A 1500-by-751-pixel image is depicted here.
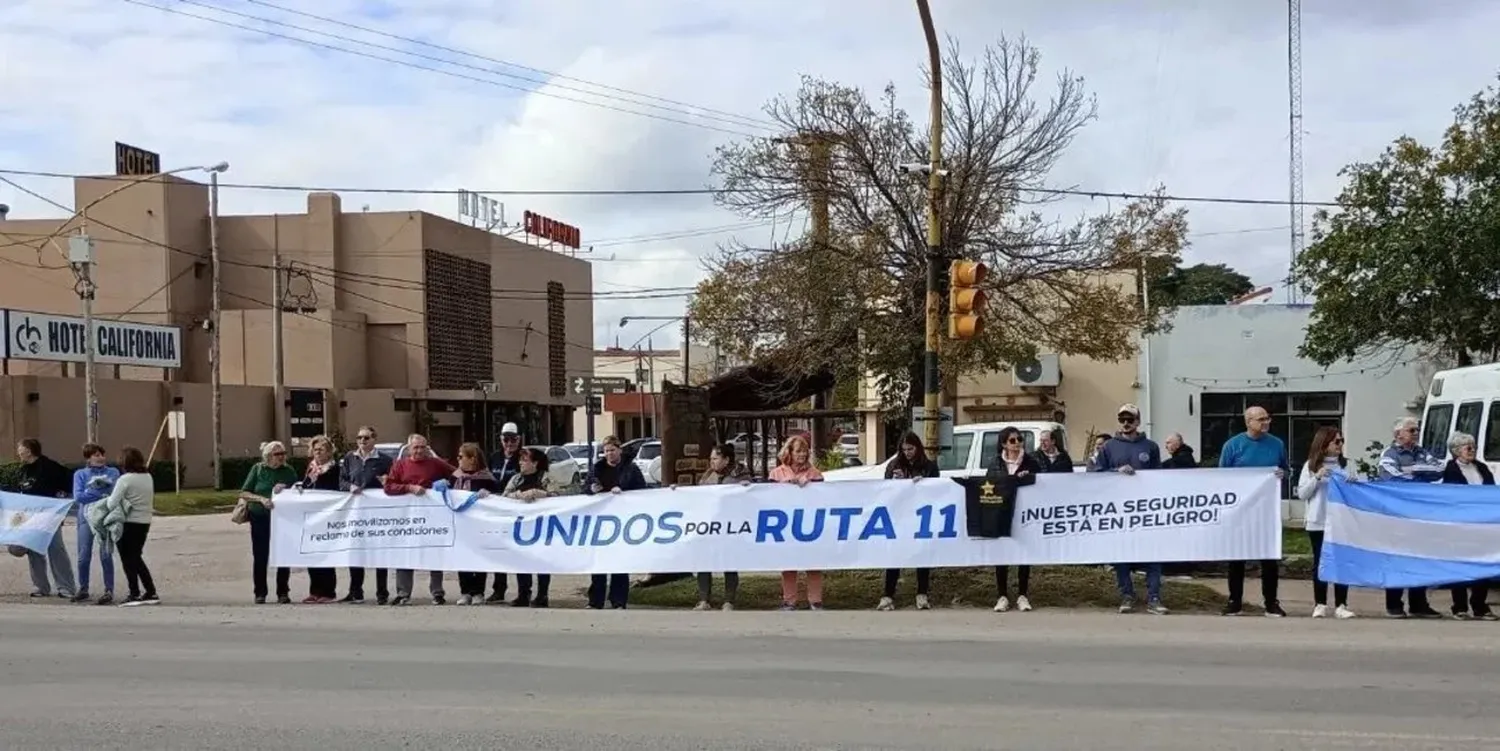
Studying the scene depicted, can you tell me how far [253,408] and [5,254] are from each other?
16.3 m

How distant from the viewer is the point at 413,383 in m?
57.0

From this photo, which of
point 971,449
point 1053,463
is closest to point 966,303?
point 1053,463

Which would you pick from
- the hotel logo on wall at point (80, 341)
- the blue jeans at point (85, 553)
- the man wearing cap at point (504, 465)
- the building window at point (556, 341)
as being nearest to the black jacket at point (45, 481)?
the blue jeans at point (85, 553)

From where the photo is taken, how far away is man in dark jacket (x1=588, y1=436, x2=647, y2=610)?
45.3 feet

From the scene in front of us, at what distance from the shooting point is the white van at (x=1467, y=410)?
50.0 feet

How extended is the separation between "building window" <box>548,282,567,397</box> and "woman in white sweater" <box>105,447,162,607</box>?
53.9 metres

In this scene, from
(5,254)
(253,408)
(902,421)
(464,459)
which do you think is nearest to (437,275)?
(253,408)

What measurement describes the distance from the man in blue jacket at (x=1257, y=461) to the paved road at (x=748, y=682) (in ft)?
1.91

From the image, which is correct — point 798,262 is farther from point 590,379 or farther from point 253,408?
point 253,408

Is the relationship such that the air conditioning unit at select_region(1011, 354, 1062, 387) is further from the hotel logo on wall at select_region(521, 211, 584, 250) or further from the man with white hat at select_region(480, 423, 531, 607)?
the hotel logo on wall at select_region(521, 211, 584, 250)

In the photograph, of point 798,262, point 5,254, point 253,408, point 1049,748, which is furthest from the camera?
point 5,254

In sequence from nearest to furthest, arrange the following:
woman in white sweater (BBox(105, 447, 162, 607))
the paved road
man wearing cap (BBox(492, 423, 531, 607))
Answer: the paved road
woman in white sweater (BBox(105, 447, 162, 607))
man wearing cap (BBox(492, 423, 531, 607))

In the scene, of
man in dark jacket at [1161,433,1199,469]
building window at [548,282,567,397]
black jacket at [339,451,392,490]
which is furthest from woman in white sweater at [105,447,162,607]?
building window at [548,282,567,397]

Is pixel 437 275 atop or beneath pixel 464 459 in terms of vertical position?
atop
